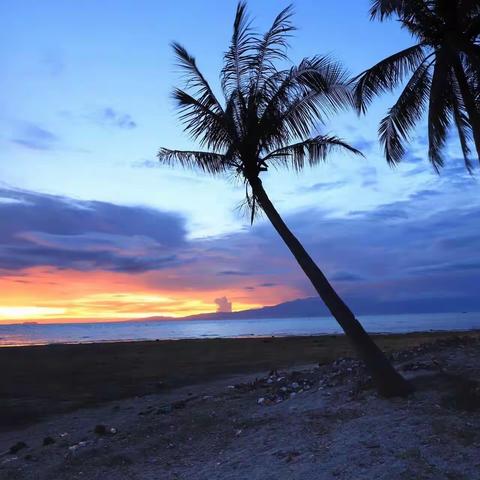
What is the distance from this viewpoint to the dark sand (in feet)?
65.2

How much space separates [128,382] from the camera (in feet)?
78.5

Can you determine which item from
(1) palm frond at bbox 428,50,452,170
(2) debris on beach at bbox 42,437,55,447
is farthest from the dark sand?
(1) palm frond at bbox 428,50,452,170

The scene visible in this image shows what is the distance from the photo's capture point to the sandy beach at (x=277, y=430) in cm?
927

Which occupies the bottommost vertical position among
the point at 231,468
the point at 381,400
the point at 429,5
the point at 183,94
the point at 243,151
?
the point at 231,468

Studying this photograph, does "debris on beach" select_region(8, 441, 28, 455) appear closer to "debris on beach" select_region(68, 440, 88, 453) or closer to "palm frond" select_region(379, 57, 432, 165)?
"debris on beach" select_region(68, 440, 88, 453)

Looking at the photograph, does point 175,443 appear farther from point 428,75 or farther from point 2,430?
point 428,75

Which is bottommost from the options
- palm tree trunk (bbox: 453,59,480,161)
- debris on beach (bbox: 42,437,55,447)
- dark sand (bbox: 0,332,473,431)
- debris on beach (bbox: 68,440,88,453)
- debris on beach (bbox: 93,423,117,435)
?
debris on beach (bbox: 68,440,88,453)

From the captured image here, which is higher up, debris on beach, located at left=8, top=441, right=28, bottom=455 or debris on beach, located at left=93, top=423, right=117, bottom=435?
debris on beach, located at left=93, top=423, right=117, bottom=435

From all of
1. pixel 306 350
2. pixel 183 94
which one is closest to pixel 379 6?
pixel 183 94

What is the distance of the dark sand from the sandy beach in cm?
24

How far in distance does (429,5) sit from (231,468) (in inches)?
524

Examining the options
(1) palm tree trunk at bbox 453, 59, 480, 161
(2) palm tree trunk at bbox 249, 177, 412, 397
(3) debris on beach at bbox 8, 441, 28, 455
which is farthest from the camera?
(1) palm tree trunk at bbox 453, 59, 480, 161

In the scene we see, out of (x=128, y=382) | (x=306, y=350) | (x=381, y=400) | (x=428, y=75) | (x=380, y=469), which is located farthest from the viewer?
(x=306, y=350)

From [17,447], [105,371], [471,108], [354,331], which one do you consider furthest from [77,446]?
[105,371]
